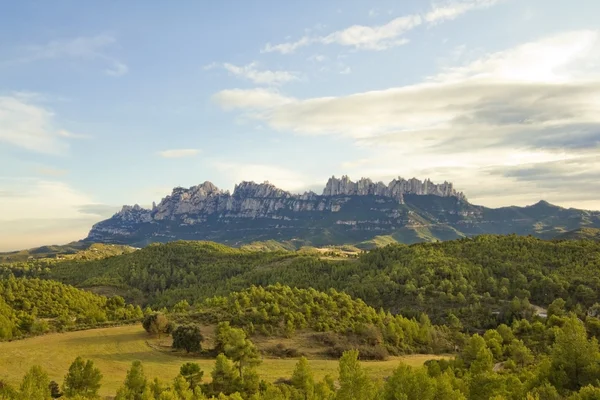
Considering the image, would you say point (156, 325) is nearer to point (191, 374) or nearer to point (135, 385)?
point (191, 374)

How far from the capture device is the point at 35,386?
36094 millimetres

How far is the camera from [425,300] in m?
102

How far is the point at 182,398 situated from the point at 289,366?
24.1 meters

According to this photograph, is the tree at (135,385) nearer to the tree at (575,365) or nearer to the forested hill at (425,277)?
the tree at (575,365)

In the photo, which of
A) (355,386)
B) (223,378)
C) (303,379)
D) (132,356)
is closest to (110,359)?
(132,356)

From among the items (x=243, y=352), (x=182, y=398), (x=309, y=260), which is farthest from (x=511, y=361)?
(x=309, y=260)

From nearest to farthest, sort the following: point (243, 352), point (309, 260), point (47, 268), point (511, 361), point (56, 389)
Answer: point (56, 389) < point (243, 352) < point (511, 361) < point (309, 260) < point (47, 268)

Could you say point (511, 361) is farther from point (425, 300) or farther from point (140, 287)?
point (140, 287)

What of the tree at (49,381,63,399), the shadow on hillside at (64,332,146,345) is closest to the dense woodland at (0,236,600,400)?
the tree at (49,381,63,399)

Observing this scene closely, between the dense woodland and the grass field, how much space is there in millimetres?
3877

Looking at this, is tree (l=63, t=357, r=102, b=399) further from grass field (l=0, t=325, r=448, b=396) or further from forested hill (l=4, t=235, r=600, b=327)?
forested hill (l=4, t=235, r=600, b=327)

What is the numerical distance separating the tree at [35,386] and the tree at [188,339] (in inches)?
1092

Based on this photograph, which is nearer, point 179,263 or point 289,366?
point 289,366

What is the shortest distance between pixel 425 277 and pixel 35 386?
93.6m
